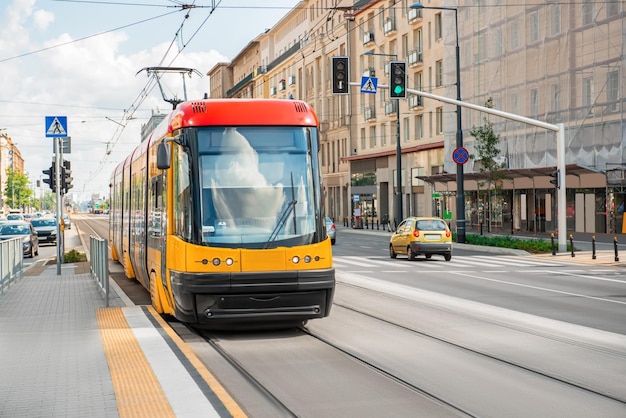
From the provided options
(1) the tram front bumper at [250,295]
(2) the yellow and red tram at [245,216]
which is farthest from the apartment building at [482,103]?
(1) the tram front bumper at [250,295]

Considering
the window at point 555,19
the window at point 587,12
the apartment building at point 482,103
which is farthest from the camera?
the window at point 555,19

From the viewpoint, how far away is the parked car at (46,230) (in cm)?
4772

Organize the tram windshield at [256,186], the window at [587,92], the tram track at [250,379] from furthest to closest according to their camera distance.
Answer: the window at [587,92] → the tram windshield at [256,186] → the tram track at [250,379]

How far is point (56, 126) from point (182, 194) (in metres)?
11.5

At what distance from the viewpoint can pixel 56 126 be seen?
22.1m

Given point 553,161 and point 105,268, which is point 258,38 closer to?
point 553,161

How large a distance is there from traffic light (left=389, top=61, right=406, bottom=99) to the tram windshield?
14.2m

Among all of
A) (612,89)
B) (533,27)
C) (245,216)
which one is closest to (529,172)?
(612,89)

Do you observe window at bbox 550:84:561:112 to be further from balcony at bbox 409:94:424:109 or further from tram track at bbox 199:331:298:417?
tram track at bbox 199:331:298:417

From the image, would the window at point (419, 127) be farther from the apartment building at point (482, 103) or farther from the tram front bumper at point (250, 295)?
the tram front bumper at point (250, 295)

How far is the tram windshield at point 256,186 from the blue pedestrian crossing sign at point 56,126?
451 inches

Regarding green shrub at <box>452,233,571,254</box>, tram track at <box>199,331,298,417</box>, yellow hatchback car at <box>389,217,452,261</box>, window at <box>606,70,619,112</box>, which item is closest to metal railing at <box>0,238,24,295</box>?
tram track at <box>199,331,298,417</box>

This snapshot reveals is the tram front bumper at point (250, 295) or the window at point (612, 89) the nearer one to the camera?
the tram front bumper at point (250, 295)

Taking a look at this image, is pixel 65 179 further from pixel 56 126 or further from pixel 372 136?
pixel 372 136
